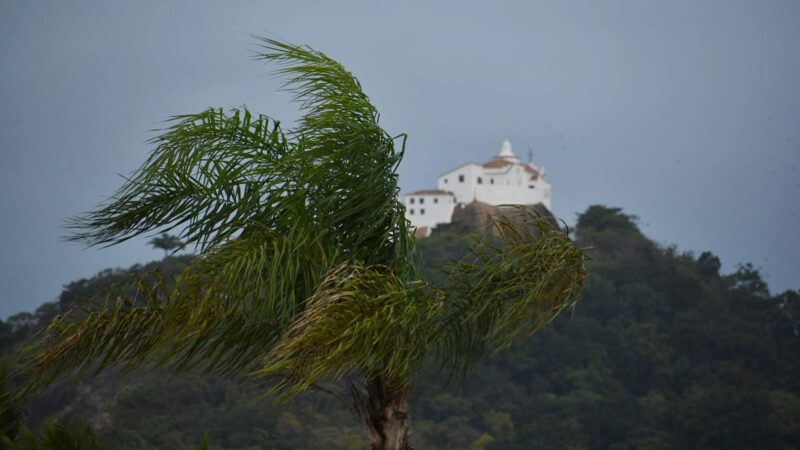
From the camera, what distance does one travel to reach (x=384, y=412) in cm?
470

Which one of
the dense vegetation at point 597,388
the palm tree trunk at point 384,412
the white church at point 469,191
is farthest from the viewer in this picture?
the white church at point 469,191

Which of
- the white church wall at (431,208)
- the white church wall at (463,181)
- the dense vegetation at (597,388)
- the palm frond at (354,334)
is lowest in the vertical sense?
the palm frond at (354,334)

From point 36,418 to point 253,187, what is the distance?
32.8 metres

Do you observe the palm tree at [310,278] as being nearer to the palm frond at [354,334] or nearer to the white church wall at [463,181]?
the palm frond at [354,334]

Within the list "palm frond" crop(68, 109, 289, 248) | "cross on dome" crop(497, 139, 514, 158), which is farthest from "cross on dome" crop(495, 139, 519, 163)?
"palm frond" crop(68, 109, 289, 248)

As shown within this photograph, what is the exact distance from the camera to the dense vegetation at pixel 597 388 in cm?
3781

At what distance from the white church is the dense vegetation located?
5237mm

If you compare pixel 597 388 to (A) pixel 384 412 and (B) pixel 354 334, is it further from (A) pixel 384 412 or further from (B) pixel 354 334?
(B) pixel 354 334

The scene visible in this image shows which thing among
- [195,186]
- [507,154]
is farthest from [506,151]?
[195,186]

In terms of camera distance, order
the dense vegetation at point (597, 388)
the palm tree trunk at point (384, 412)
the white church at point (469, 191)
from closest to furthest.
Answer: the palm tree trunk at point (384, 412), the dense vegetation at point (597, 388), the white church at point (469, 191)

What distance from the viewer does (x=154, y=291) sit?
15.2 feet

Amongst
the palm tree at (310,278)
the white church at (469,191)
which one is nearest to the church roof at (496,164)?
the white church at (469,191)

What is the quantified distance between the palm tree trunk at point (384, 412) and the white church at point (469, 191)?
4997 centimetres

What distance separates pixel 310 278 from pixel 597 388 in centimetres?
4264
